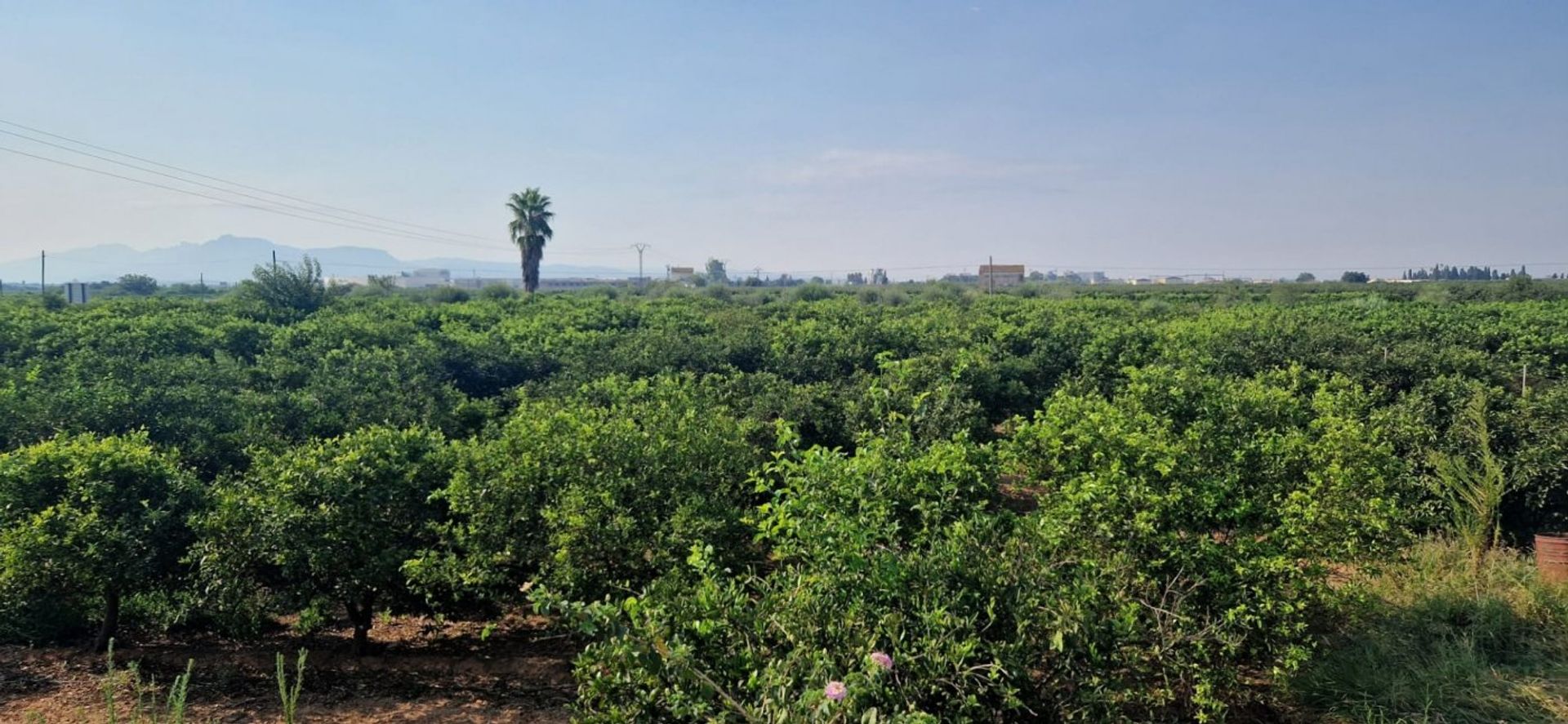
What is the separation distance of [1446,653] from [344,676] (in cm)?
823

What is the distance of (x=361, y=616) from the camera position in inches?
274

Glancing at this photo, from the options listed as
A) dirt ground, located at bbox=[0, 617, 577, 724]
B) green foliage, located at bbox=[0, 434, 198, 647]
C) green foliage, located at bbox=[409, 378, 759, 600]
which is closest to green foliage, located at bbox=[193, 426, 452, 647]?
green foliage, located at bbox=[409, 378, 759, 600]

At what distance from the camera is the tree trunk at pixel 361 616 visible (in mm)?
6742

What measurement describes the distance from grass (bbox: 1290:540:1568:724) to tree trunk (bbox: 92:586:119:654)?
926cm

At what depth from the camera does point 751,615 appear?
377 cm

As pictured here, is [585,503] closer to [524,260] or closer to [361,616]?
[361,616]

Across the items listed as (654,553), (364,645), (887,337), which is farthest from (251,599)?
(887,337)

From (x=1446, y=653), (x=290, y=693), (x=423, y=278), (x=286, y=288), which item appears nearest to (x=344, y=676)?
(x=290, y=693)

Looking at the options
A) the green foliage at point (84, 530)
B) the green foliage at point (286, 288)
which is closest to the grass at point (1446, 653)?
the green foliage at point (84, 530)

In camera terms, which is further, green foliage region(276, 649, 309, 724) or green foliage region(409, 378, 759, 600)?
green foliage region(409, 378, 759, 600)

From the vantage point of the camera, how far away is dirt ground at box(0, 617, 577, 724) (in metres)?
6.14

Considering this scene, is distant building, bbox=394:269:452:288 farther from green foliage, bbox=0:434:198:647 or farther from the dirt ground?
the dirt ground

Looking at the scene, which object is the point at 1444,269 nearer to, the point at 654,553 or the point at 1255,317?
the point at 1255,317

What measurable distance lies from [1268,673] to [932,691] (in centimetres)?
289
